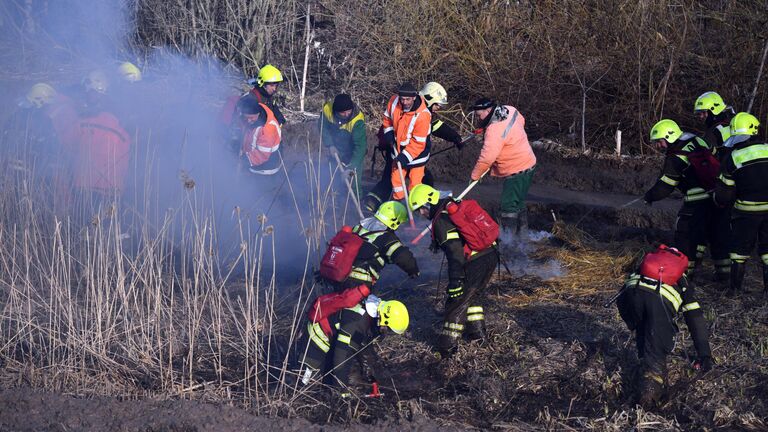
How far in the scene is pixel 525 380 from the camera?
6680 mm

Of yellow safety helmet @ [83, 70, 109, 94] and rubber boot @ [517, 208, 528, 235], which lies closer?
yellow safety helmet @ [83, 70, 109, 94]

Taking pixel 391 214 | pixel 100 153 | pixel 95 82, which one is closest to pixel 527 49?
pixel 95 82

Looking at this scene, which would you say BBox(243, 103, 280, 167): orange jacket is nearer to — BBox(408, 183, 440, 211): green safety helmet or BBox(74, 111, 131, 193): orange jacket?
BBox(74, 111, 131, 193): orange jacket

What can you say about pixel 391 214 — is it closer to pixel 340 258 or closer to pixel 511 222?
pixel 340 258

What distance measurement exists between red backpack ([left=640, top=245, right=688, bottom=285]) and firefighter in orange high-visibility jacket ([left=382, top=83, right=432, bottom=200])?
402 cm

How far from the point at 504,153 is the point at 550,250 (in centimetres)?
117

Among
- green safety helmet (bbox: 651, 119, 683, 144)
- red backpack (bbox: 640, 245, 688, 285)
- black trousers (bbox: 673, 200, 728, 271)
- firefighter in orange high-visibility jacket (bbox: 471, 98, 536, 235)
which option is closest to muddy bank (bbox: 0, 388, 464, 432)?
red backpack (bbox: 640, 245, 688, 285)

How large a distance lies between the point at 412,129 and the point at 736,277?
11.8 feet

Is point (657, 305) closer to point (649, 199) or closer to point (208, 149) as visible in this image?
point (649, 199)

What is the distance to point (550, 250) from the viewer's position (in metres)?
9.89

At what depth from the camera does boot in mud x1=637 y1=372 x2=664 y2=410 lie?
612cm

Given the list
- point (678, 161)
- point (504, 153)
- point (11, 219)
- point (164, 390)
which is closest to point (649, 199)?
point (678, 161)

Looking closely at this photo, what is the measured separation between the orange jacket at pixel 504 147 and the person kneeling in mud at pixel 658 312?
3640 millimetres

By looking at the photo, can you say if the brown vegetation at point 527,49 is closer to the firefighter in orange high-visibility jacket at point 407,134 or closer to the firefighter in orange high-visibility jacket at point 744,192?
the firefighter in orange high-visibility jacket at point 407,134
